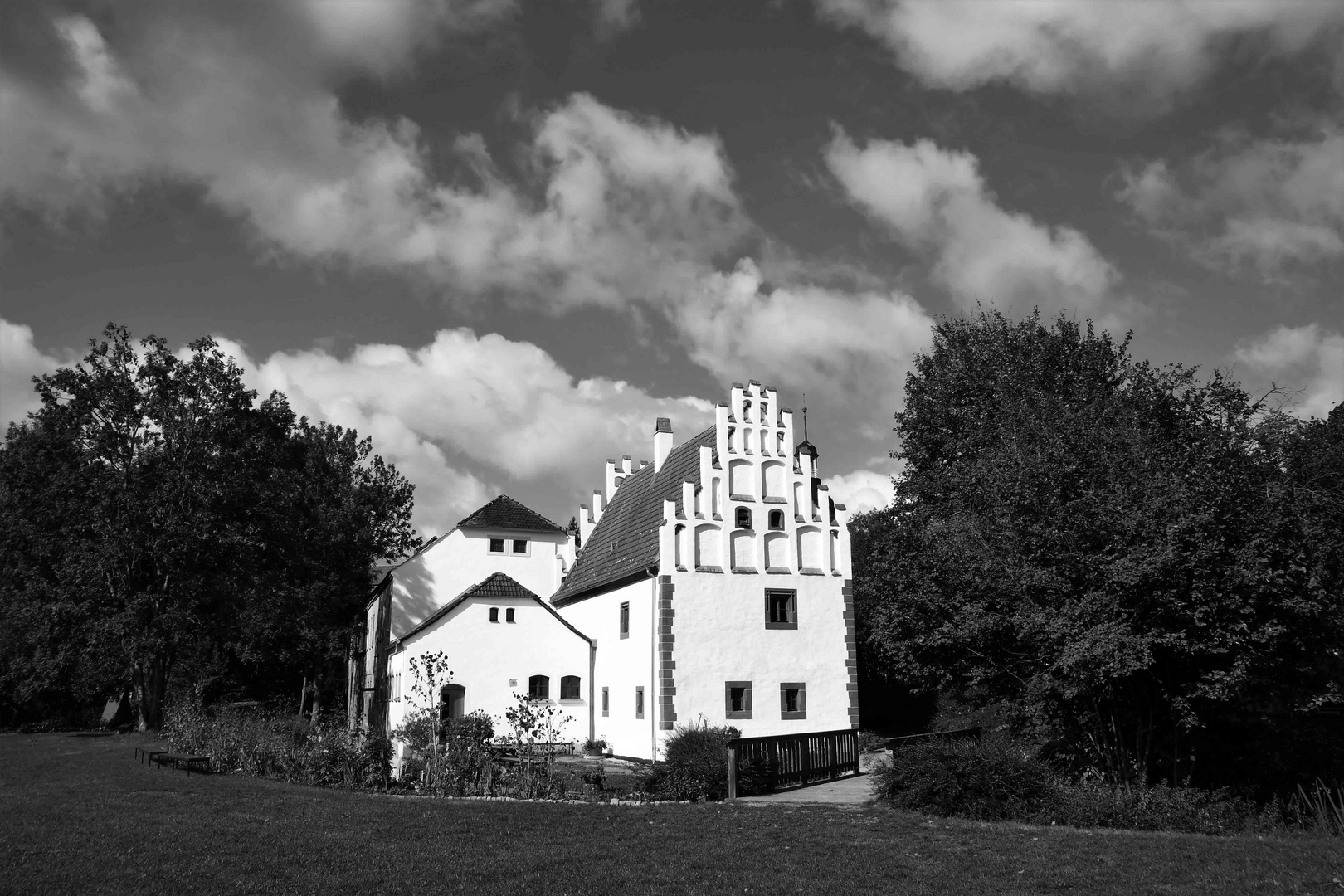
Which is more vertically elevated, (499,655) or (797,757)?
(499,655)

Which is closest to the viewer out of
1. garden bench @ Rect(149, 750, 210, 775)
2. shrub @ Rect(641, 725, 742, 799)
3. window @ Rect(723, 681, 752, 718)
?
shrub @ Rect(641, 725, 742, 799)

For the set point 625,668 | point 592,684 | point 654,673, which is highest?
point 625,668

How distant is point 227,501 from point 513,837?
101 feet

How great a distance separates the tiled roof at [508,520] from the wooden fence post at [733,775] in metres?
23.5

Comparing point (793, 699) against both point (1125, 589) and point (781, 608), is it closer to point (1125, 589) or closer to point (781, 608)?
point (781, 608)

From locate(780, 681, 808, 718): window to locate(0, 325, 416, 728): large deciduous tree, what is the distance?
2322 centimetres

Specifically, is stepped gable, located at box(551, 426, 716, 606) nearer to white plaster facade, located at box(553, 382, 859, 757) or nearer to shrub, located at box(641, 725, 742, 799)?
white plaster facade, located at box(553, 382, 859, 757)

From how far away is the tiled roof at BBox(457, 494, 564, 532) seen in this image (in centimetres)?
4162

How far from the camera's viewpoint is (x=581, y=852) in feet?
40.1

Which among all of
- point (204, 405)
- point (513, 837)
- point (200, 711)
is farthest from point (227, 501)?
point (513, 837)

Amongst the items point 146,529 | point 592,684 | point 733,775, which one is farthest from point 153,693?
point 733,775

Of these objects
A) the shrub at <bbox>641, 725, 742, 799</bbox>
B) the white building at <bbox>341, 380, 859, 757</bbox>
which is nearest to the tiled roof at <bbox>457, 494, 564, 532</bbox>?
the white building at <bbox>341, 380, 859, 757</bbox>

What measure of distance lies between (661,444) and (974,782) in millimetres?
22158

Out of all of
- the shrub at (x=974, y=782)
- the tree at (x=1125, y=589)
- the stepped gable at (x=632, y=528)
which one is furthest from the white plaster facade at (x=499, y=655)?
the shrub at (x=974, y=782)
